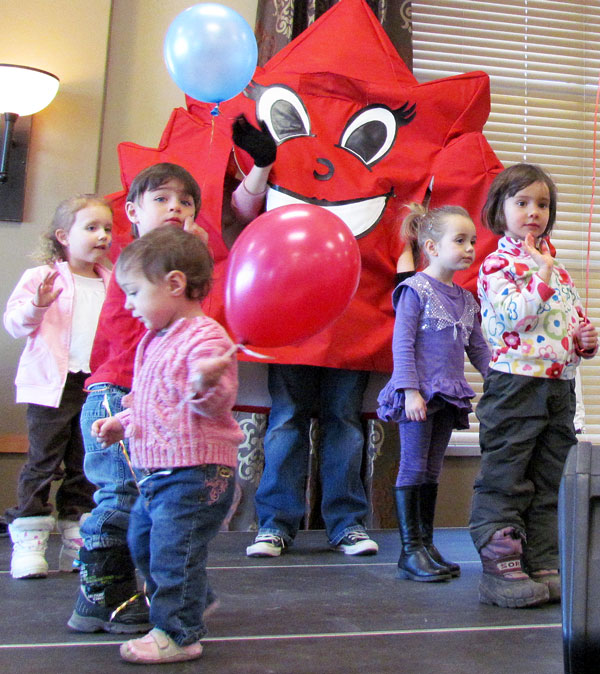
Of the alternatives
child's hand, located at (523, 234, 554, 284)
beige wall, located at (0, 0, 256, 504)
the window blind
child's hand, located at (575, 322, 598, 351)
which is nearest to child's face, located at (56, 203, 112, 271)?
beige wall, located at (0, 0, 256, 504)

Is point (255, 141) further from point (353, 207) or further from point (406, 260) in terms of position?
point (406, 260)

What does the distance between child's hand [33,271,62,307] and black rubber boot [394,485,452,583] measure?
0.85m

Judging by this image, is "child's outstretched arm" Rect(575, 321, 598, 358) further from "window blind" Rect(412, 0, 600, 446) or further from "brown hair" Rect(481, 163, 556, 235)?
"window blind" Rect(412, 0, 600, 446)

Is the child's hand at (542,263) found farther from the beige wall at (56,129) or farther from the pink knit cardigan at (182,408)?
the beige wall at (56,129)

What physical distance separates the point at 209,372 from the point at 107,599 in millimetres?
474

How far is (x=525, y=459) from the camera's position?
1574 millimetres

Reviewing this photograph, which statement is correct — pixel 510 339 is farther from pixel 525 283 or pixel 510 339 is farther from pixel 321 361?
pixel 321 361

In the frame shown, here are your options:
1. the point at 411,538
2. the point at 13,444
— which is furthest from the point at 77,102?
the point at 411,538

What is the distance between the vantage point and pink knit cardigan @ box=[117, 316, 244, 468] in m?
1.13

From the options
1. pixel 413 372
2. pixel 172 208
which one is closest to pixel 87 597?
pixel 172 208

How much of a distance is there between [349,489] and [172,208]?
0.89 meters

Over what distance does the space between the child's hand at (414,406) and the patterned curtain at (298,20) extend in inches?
51.1

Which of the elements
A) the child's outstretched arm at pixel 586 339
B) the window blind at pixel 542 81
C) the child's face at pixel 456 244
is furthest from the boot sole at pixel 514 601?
the window blind at pixel 542 81

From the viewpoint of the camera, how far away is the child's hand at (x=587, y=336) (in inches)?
62.0
